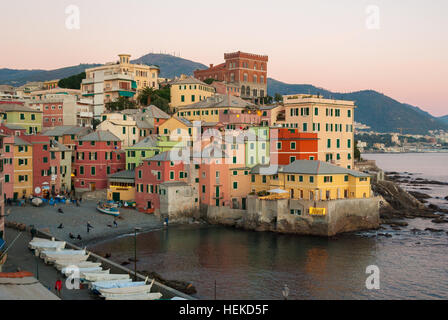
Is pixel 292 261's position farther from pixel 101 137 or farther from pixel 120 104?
pixel 120 104

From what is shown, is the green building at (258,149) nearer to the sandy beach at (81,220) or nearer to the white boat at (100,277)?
→ the sandy beach at (81,220)

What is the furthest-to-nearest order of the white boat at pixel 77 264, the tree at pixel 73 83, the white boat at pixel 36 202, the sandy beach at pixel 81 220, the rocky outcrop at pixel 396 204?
the tree at pixel 73 83 < the rocky outcrop at pixel 396 204 < the white boat at pixel 36 202 < the sandy beach at pixel 81 220 < the white boat at pixel 77 264

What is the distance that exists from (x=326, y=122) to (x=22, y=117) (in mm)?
54740

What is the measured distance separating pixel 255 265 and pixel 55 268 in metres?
19.2

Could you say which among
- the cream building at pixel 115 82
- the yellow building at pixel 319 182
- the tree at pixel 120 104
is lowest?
the yellow building at pixel 319 182

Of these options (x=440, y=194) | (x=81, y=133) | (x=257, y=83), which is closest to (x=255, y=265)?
(x=81, y=133)

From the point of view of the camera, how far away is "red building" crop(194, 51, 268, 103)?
13400cm

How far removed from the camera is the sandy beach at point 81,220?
55.8m

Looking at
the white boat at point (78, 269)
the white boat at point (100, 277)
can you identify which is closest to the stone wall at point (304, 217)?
the white boat at point (78, 269)

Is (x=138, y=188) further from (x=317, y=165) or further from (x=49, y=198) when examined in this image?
(x=317, y=165)

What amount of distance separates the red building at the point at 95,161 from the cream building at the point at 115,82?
35687mm

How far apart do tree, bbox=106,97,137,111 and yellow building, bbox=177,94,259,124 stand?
48.2 ft

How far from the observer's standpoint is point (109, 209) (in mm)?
64312
